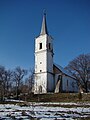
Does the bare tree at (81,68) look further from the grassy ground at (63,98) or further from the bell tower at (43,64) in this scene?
the grassy ground at (63,98)

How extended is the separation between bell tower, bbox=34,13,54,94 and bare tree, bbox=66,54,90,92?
8143 mm

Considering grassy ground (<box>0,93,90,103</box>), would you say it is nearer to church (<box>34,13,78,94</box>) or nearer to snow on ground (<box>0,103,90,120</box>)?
church (<box>34,13,78,94</box>)

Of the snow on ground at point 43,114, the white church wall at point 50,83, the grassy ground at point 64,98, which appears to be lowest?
the snow on ground at point 43,114

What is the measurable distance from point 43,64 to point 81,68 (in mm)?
11786

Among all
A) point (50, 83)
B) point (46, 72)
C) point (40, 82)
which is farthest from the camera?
point (50, 83)

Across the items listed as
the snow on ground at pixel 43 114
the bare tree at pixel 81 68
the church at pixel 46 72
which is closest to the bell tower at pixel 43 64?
the church at pixel 46 72

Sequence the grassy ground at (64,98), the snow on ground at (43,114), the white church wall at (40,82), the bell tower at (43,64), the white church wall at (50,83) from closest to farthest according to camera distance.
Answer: the snow on ground at (43,114) < the grassy ground at (64,98) < the white church wall at (40,82) < the bell tower at (43,64) < the white church wall at (50,83)

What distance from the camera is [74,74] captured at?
62.3 m

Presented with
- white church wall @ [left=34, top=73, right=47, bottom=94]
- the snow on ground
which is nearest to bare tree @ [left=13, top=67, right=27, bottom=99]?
white church wall @ [left=34, top=73, right=47, bottom=94]

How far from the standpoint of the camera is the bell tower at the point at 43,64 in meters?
54.0

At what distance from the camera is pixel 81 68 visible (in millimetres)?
59469

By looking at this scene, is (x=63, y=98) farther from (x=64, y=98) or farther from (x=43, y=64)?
(x=43, y=64)

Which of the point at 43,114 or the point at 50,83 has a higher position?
the point at 50,83

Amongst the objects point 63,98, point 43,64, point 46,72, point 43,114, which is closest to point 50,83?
point 46,72
